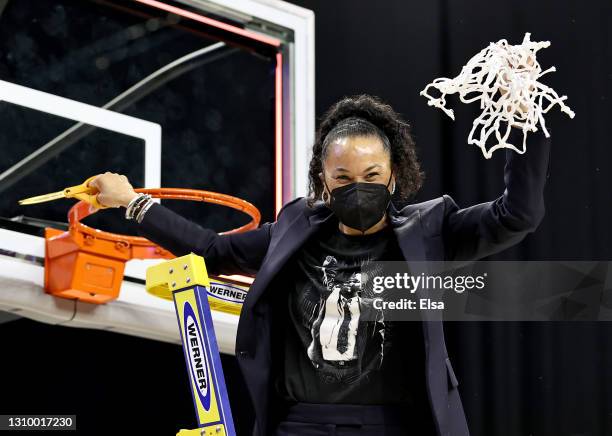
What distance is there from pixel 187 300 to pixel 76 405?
→ 127 centimetres

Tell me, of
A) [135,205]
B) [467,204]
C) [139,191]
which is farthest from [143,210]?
[467,204]

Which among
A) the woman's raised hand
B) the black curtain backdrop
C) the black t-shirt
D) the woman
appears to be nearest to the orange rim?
the woman's raised hand

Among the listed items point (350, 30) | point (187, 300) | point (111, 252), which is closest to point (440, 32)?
point (350, 30)

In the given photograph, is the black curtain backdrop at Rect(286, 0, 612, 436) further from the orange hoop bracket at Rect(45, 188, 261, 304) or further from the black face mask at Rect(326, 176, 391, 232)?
the black face mask at Rect(326, 176, 391, 232)

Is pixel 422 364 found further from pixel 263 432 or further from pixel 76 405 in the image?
pixel 76 405

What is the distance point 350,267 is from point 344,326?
11cm

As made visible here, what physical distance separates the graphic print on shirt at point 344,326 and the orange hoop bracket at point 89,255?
700mm

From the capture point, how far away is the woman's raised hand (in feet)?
Result: 5.84

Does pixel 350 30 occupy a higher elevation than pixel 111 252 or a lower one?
higher

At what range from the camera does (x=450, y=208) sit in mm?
1640

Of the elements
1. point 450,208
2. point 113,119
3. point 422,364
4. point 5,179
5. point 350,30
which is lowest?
point 422,364

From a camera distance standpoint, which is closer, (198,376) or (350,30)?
(198,376)

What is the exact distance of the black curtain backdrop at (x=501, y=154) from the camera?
3021 mm

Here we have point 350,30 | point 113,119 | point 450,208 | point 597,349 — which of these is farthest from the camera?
point 350,30
